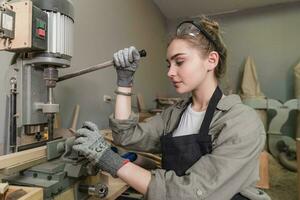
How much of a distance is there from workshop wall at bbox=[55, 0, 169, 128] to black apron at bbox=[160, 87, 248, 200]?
0.90 metres

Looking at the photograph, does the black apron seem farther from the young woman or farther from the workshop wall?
the workshop wall

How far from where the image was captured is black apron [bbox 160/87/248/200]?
94 centimetres

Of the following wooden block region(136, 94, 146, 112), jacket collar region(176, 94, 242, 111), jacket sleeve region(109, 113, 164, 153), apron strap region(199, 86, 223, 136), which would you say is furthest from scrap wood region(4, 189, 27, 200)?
wooden block region(136, 94, 146, 112)

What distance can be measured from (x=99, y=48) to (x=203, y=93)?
49.9 inches

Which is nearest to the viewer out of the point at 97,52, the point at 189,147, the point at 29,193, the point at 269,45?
the point at 29,193

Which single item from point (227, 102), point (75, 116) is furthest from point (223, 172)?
point (75, 116)

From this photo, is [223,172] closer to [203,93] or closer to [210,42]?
[203,93]

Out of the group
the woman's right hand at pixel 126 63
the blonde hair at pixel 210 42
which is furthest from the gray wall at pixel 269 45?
the woman's right hand at pixel 126 63

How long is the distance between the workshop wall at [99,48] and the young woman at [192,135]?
0.74 m

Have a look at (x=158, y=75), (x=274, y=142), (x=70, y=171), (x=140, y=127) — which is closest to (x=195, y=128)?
(x=140, y=127)

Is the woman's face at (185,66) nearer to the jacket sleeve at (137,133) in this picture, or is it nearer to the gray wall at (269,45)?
the jacket sleeve at (137,133)

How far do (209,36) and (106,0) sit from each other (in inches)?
57.0

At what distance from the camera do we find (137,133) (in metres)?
1.16

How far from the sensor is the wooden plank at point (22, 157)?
2.48 feet
